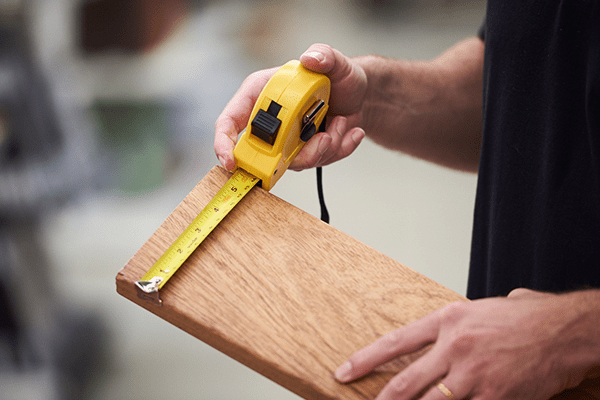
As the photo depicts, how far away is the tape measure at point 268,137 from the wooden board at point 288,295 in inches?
1.0

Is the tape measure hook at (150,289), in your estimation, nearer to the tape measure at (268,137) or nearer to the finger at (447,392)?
the tape measure at (268,137)

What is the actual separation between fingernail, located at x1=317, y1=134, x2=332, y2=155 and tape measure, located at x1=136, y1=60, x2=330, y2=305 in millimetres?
90

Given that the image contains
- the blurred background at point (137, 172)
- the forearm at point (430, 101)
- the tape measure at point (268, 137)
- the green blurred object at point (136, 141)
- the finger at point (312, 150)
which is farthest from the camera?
the green blurred object at point (136, 141)

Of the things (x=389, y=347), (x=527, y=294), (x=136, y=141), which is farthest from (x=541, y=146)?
(x=136, y=141)

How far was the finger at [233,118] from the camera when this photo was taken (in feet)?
3.08

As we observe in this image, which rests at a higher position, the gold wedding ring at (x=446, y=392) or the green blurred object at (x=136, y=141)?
the gold wedding ring at (x=446, y=392)

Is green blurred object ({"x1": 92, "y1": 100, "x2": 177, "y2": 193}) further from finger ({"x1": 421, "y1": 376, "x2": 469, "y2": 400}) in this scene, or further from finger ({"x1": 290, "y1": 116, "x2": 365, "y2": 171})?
finger ({"x1": 421, "y1": 376, "x2": 469, "y2": 400})

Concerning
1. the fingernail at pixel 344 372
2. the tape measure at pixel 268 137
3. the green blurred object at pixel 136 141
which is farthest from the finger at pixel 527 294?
the green blurred object at pixel 136 141

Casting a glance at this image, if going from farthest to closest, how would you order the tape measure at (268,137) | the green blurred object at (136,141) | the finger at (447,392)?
the green blurred object at (136,141) < the tape measure at (268,137) < the finger at (447,392)

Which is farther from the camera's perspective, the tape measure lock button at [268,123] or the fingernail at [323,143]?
the fingernail at [323,143]

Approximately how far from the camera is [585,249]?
91cm

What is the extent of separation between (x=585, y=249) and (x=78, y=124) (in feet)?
10.0

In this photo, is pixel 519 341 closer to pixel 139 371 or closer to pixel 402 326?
pixel 402 326

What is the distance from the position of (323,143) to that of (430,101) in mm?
485
